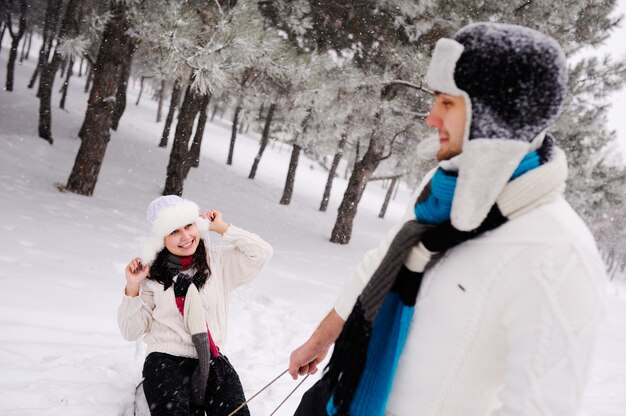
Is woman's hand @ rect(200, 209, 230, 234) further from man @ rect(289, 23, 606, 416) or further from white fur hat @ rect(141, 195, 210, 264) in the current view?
man @ rect(289, 23, 606, 416)

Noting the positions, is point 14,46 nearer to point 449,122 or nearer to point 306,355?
point 306,355

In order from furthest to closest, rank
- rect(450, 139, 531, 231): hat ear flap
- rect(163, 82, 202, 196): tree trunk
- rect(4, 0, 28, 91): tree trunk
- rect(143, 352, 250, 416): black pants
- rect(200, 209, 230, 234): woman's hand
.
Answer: rect(4, 0, 28, 91): tree trunk → rect(163, 82, 202, 196): tree trunk → rect(200, 209, 230, 234): woman's hand → rect(143, 352, 250, 416): black pants → rect(450, 139, 531, 231): hat ear flap

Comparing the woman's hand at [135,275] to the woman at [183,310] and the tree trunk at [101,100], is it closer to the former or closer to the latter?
the woman at [183,310]

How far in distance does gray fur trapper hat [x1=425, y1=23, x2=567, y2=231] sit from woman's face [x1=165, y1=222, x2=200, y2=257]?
1.89m

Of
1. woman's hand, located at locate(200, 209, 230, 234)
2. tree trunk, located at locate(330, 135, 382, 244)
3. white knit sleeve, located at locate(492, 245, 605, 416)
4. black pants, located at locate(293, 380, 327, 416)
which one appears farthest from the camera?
tree trunk, located at locate(330, 135, 382, 244)

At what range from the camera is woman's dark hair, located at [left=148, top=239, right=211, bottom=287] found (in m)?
2.49

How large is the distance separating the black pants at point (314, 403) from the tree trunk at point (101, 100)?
24.1ft

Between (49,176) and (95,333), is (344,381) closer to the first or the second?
(95,333)

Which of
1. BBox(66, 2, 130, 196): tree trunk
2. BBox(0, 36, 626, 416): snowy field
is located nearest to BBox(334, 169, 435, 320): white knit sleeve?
BBox(0, 36, 626, 416): snowy field

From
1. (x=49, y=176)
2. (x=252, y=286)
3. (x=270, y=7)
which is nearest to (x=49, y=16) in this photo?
(x=49, y=176)

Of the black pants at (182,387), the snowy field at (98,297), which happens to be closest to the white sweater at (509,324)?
the black pants at (182,387)

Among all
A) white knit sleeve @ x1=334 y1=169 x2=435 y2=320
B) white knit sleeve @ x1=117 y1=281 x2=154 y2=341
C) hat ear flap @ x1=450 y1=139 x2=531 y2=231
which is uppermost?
hat ear flap @ x1=450 y1=139 x2=531 y2=231

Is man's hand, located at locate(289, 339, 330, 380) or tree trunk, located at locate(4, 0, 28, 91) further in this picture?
tree trunk, located at locate(4, 0, 28, 91)

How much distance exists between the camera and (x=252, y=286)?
18.3 ft
